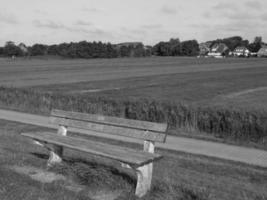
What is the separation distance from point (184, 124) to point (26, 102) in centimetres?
728

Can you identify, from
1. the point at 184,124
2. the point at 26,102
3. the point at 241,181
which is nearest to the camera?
the point at 241,181

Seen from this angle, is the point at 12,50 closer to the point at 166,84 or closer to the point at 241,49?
the point at 241,49

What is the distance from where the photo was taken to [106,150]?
4.82 metres

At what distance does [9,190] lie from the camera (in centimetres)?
450

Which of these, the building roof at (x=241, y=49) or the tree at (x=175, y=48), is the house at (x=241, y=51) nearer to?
the building roof at (x=241, y=49)

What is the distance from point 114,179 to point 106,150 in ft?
1.57

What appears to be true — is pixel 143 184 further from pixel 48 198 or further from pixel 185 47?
pixel 185 47

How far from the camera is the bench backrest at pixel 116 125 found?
4778 mm

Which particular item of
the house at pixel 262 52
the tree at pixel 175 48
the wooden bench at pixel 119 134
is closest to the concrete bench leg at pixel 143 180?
the wooden bench at pixel 119 134

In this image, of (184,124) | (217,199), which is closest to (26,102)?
(184,124)

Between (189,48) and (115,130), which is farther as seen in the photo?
(189,48)

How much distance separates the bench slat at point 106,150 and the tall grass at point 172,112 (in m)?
5.35

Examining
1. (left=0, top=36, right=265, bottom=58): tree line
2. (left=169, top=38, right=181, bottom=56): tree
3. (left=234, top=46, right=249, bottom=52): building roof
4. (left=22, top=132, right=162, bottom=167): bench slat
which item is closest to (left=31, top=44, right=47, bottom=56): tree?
(left=0, top=36, right=265, bottom=58): tree line

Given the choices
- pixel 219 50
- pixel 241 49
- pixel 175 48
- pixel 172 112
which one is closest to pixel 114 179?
pixel 172 112
